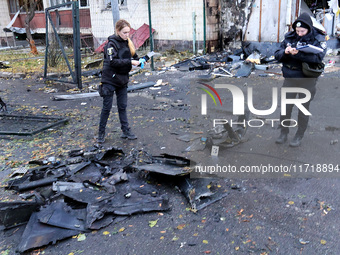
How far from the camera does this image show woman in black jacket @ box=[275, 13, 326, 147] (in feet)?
13.2

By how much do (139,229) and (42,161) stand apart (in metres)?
2.18

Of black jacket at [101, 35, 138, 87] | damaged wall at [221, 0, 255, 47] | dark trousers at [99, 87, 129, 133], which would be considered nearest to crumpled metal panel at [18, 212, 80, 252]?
dark trousers at [99, 87, 129, 133]

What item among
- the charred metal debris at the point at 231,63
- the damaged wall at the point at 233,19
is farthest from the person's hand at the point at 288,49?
the damaged wall at the point at 233,19

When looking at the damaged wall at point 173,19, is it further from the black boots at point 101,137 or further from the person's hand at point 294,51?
the person's hand at point 294,51

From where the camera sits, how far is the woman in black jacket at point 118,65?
4.71 meters

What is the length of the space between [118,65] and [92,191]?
78.0 inches

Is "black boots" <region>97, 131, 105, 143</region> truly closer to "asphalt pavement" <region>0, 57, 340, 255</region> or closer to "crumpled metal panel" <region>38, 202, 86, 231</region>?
"asphalt pavement" <region>0, 57, 340, 255</region>

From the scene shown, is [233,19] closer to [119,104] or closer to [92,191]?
[119,104]

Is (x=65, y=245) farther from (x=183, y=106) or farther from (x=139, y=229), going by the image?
(x=183, y=106)

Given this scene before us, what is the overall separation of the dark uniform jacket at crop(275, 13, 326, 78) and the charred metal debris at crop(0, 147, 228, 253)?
1.81 metres

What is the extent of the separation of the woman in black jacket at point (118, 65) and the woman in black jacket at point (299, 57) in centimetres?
214

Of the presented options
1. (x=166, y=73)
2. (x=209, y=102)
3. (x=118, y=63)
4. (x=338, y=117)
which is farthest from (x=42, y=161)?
(x=166, y=73)

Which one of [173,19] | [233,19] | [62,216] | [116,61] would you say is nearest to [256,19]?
[233,19]

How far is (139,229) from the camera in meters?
3.05
